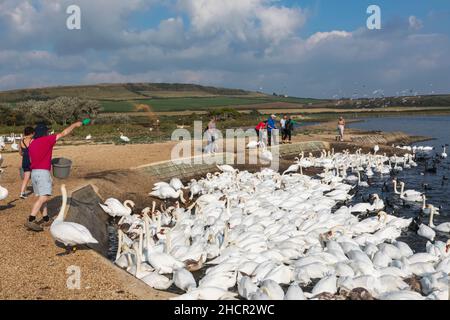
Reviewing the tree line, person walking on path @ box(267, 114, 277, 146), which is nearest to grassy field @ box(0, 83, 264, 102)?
the tree line

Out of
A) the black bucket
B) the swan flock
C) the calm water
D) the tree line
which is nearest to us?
the swan flock

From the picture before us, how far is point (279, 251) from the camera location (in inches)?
399

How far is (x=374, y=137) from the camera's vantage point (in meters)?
36.5

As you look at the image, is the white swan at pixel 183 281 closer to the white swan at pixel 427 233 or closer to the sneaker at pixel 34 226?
the sneaker at pixel 34 226

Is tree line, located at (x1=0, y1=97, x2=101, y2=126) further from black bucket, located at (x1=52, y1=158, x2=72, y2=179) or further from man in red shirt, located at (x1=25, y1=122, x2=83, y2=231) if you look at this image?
man in red shirt, located at (x1=25, y1=122, x2=83, y2=231)

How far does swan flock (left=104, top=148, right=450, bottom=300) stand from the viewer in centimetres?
805

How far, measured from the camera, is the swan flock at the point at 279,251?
26.4 feet

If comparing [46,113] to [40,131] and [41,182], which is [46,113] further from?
[41,182]

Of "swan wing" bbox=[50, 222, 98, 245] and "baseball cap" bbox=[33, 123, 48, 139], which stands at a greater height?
"baseball cap" bbox=[33, 123, 48, 139]

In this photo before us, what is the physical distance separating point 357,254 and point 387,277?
3.59 feet

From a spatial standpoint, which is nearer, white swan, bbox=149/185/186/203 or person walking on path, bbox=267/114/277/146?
white swan, bbox=149/185/186/203

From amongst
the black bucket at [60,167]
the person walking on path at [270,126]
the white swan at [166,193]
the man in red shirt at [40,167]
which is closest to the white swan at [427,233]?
the white swan at [166,193]

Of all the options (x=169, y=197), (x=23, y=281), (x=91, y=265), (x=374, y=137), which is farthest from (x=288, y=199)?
(x=374, y=137)

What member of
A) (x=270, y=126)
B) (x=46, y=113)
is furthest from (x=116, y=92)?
(x=270, y=126)
